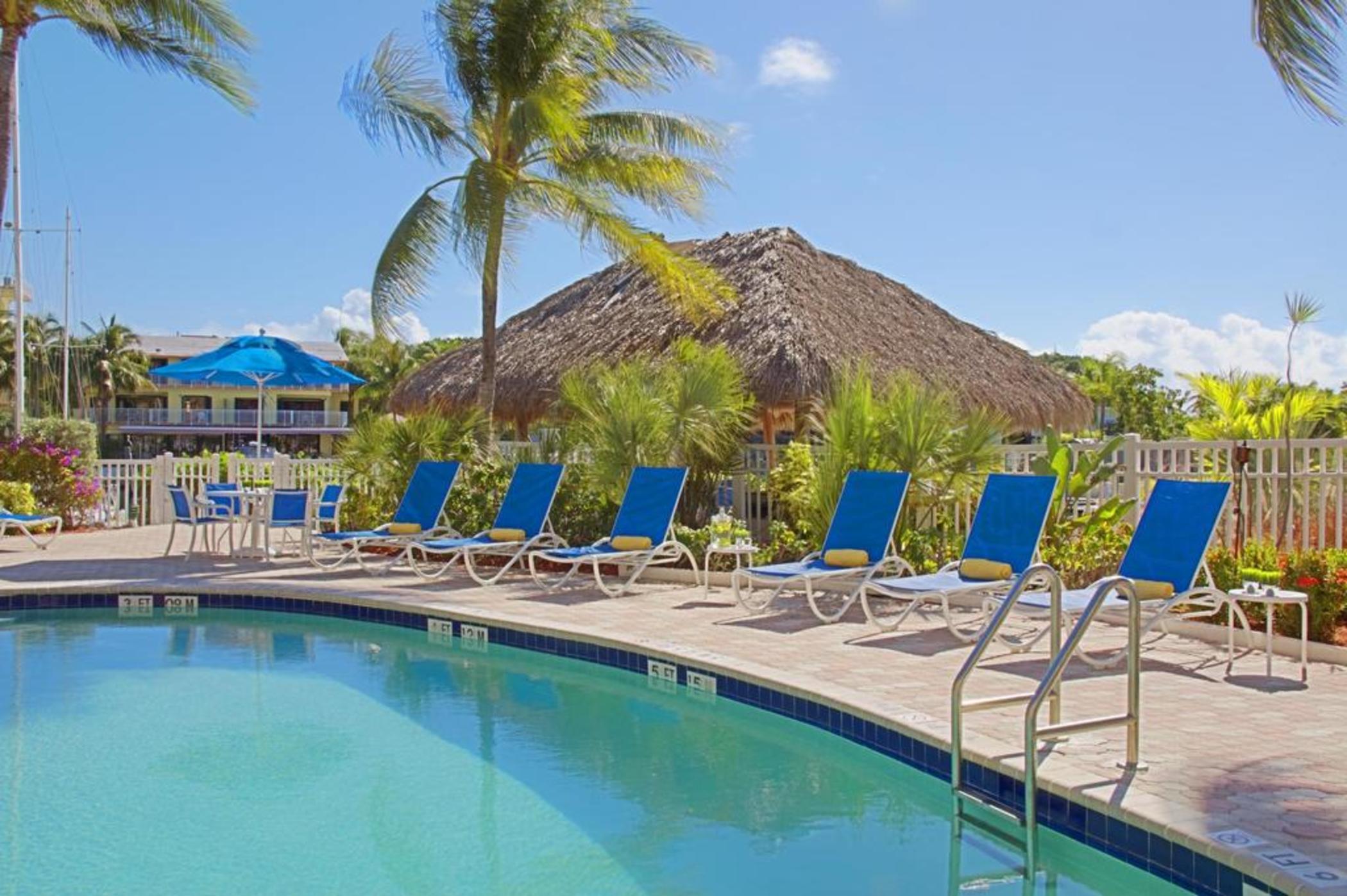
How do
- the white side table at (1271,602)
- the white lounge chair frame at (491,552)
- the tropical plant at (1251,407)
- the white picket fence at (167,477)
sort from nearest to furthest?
the white side table at (1271,602), the white lounge chair frame at (491,552), the tropical plant at (1251,407), the white picket fence at (167,477)

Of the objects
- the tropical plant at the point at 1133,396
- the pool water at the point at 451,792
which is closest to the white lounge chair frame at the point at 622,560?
the pool water at the point at 451,792

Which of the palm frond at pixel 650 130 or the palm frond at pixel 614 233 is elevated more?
the palm frond at pixel 650 130

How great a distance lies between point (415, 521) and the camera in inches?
437

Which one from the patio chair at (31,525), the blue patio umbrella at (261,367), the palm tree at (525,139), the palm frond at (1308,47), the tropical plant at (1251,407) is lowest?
Answer: the patio chair at (31,525)

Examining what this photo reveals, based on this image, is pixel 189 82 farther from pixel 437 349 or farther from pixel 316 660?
pixel 437 349

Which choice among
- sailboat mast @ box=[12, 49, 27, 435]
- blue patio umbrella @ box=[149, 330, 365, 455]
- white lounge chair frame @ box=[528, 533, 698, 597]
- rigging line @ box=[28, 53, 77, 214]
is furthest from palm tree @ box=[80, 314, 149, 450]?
white lounge chair frame @ box=[528, 533, 698, 597]

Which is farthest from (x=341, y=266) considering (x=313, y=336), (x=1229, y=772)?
(x=313, y=336)

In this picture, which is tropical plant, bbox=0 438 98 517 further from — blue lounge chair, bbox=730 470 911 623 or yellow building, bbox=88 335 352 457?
yellow building, bbox=88 335 352 457

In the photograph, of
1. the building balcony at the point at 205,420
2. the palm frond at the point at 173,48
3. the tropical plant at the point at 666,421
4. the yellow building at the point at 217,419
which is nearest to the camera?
the tropical plant at the point at 666,421

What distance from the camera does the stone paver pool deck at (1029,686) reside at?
12.4ft

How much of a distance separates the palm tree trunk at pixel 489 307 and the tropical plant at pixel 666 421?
138 cm

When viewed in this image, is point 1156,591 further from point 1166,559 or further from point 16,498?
point 16,498

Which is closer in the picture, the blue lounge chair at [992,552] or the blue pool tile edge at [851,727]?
the blue pool tile edge at [851,727]

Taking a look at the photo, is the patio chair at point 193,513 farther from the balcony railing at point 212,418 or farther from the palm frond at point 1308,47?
the balcony railing at point 212,418
